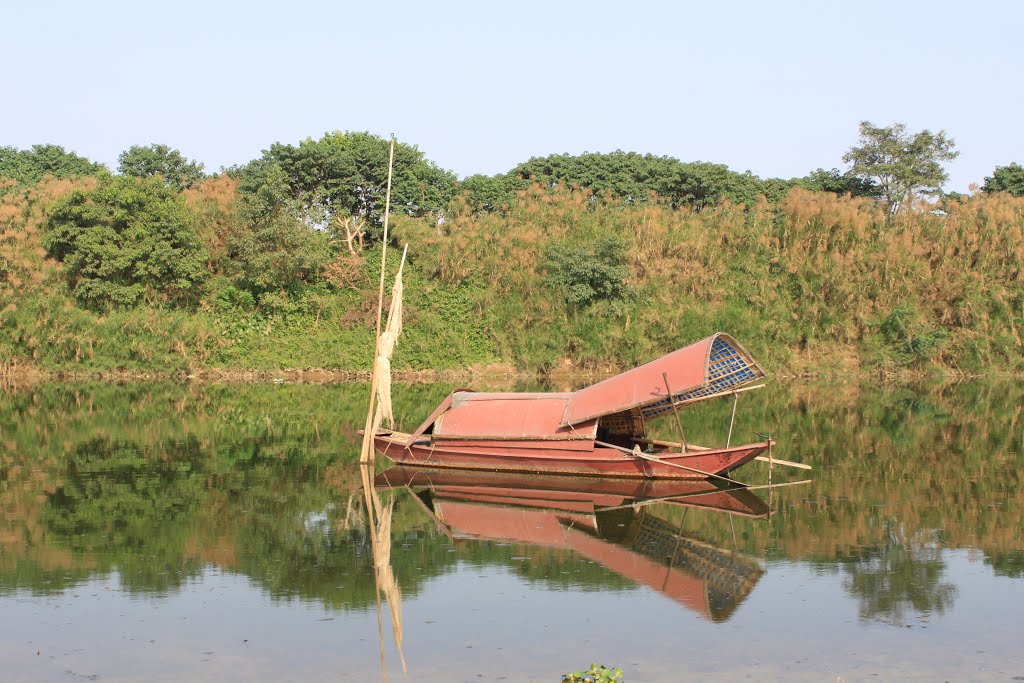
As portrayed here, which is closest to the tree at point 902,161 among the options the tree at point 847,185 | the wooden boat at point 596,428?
the tree at point 847,185

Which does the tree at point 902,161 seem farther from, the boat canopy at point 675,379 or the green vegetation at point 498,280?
the boat canopy at point 675,379

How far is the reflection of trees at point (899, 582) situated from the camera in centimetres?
884

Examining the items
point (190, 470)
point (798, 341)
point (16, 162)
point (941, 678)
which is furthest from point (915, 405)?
point (16, 162)

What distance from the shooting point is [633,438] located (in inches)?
628

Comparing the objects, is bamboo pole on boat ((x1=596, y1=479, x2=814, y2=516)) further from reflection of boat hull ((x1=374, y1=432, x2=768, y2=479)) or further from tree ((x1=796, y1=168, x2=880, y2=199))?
tree ((x1=796, y1=168, x2=880, y2=199))

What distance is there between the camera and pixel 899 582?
9.66m

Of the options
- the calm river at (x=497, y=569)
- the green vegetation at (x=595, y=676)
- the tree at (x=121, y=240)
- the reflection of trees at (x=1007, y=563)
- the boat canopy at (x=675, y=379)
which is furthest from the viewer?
the tree at (x=121, y=240)

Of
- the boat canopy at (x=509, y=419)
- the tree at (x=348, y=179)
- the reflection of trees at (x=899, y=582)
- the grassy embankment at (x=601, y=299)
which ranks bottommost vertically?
the reflection of trees at (x=899, y=582)

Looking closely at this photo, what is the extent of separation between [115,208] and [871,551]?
2723 centimetres

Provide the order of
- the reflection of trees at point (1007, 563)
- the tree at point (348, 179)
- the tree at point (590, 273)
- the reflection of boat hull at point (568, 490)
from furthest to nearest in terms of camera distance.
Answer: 1. the tree at point (348, 179)
2. the tree at point (590, 273)
3. the reflection of boat hull at point (568, 490)
4. the reflection of trees at point (1007, 563)

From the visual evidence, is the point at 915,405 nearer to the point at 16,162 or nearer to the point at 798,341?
the point at 798,341

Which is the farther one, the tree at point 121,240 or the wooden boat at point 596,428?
the tree at point 121,240

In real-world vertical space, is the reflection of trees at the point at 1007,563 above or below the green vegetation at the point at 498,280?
below

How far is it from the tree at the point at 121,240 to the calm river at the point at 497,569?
15155mm
